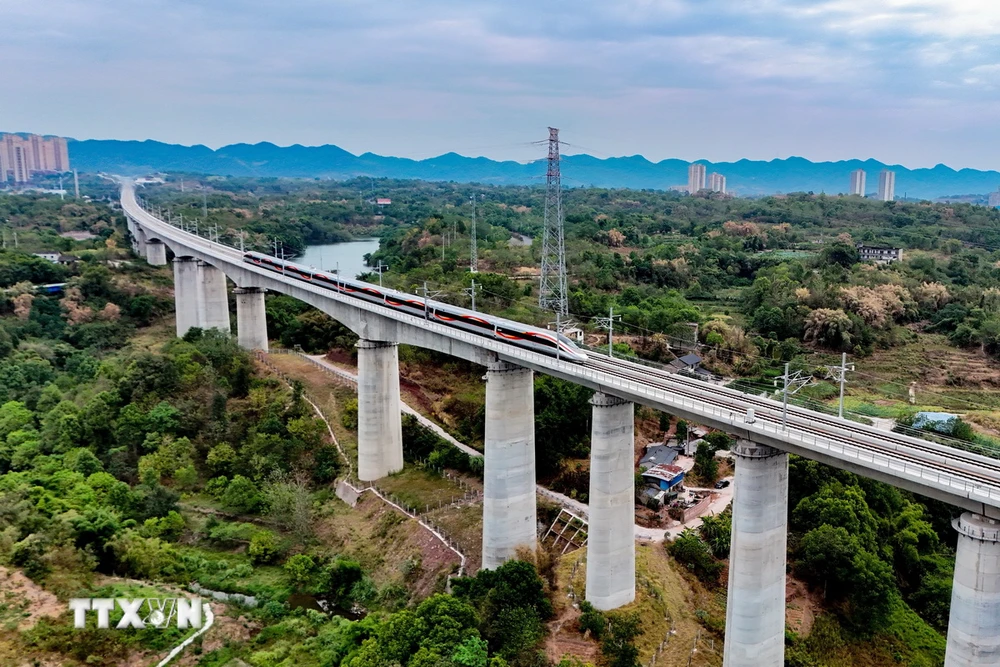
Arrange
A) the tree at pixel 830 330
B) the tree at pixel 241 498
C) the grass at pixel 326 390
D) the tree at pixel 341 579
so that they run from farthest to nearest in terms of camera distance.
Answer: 1. the tree at pixel 830 330
2. the grass at pixel 326 390
3. the tree at pixel 241 498
4. the tree at pixel 341 579

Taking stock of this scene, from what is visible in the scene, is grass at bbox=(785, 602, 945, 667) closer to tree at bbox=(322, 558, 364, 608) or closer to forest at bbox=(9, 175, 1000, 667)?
forest at bbox=(9, 175, 1000, 667)

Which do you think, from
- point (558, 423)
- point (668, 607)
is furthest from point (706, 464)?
point (668, 607)

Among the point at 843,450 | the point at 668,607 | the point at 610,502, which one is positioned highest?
the point at 843,450

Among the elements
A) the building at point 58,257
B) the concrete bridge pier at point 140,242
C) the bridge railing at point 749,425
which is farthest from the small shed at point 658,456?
the concrete bridge pier at point 140,242

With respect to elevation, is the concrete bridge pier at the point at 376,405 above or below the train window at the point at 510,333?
below

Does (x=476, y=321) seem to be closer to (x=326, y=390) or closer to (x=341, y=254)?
(x=326, y=390)

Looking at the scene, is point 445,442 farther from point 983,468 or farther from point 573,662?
point 983,468

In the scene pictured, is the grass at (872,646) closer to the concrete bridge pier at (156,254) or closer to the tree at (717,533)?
the tree at (717,533)

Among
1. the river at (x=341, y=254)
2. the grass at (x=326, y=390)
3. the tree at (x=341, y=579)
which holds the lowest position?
the tree at (x=341, y=579)
